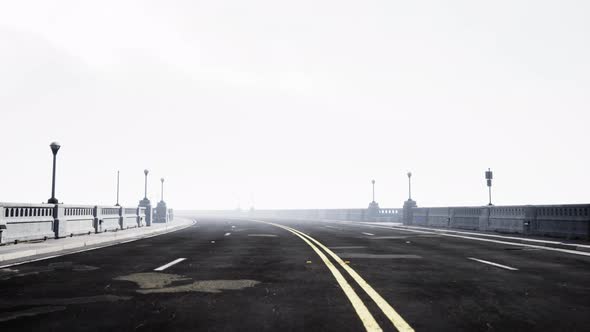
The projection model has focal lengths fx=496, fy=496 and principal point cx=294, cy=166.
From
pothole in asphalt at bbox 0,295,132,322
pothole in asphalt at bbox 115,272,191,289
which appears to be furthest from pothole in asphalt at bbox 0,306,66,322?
pothole in asphalt at bbox 115,272,191,289

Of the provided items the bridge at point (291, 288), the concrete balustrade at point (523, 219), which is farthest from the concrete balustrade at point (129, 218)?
the concrete balustrade at point (523, 219)

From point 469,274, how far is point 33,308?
7.50 meters

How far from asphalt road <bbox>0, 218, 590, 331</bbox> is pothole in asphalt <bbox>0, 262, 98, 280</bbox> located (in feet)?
0.08

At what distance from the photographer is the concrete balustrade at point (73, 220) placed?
19841 mm

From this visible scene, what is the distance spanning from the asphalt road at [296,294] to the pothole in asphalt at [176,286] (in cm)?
2

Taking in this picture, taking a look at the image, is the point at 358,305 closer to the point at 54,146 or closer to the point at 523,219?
the point at 54,146

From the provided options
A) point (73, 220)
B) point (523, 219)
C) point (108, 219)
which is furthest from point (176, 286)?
point (108, 219)

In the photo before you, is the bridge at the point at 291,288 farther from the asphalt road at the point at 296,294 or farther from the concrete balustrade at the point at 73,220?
the concrete balustrade at the point at 73,220

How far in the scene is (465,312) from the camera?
20.0 feet

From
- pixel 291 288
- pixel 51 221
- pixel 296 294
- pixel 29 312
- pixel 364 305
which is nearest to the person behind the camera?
pixel 29 312

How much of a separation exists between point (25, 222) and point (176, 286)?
11.9 m

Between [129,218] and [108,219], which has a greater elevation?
[108,219]

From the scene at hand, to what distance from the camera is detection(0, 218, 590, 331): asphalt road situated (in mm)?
→ 5559

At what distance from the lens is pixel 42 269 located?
10.3 meters
